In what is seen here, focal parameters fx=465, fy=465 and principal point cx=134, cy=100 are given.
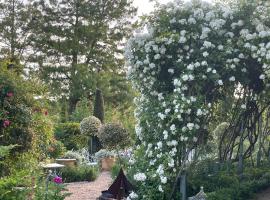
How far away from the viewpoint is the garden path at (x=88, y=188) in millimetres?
8777

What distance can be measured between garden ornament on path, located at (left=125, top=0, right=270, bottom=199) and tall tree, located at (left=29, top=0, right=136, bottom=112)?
50.6ft

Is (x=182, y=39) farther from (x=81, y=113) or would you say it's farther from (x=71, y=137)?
(x=81, y=113)

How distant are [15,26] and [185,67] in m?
18.4

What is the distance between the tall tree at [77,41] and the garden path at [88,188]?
11243mm

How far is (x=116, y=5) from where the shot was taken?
24531 mm

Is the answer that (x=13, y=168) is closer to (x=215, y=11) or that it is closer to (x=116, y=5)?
(x=215, y=11)

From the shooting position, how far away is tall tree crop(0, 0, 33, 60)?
23.0m

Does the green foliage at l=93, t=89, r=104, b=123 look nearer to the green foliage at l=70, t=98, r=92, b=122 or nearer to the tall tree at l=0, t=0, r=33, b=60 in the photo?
the green foliage at l=70, t=98, r=92, b=122

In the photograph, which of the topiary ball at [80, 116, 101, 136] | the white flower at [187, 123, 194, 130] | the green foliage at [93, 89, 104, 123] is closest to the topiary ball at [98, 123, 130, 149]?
the topiary ball at [80, 116, 101, 136]

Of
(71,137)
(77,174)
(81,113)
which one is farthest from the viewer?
(81,113)

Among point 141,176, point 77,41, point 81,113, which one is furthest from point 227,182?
point 77,41

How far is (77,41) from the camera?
22812 millimetres

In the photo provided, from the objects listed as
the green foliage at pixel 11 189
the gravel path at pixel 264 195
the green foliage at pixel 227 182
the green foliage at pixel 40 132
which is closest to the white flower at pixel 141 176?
the green foliage at pixel 227 182

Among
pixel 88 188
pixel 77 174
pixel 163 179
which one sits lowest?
pixel 88 188
